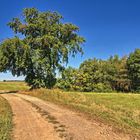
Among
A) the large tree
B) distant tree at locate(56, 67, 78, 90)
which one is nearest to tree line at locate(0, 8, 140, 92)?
the large tree

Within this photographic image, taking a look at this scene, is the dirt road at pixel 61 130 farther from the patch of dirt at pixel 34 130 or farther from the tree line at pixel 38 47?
the tree line at pixel 38 47

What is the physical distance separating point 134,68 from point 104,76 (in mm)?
8959

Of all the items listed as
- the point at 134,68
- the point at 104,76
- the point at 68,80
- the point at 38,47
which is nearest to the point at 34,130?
the point at 38,47

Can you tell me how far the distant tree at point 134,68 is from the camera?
86.3 m

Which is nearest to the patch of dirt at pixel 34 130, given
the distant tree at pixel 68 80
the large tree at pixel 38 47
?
the large tree at pixel 38 47

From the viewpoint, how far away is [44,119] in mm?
15898

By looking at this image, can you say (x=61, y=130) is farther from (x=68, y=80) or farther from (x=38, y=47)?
(x=68, y=80)

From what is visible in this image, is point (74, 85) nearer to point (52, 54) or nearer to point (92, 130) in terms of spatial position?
point (52, 54)

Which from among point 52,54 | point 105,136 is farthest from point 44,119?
point 52,54

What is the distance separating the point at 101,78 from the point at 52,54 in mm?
39806

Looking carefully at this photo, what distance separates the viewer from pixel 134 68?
3452 inches

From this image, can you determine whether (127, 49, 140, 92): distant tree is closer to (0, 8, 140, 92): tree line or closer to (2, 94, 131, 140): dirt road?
(0, 8, 140, 92): tree line

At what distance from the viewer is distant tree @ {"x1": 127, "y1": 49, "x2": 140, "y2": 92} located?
86269mm

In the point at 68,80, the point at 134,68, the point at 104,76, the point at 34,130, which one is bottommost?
the point at 34,130
